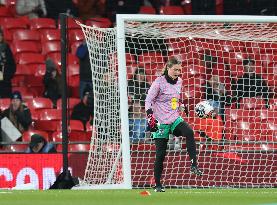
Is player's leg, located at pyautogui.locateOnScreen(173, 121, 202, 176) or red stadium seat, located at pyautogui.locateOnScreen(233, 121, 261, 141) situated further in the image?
red stadium seat, located at pyautogui.locateOnScreen(233, 121, 261, 141)

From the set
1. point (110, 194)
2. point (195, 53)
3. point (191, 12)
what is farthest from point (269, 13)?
point (110, 194)

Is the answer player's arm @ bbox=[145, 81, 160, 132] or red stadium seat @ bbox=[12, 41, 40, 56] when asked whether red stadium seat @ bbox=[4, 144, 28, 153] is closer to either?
red stadium seat @ bbox=[12, 41, 40, 56]

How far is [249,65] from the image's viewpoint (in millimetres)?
→ 16266

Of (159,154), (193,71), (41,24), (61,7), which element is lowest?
(159,154)

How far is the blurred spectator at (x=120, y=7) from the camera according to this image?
21.1m

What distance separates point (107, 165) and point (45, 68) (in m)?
4.62

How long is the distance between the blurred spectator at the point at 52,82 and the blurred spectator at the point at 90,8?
229cm

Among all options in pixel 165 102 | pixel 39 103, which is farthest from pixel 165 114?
pixel 39 103

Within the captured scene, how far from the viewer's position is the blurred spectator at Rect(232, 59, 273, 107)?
630 inches

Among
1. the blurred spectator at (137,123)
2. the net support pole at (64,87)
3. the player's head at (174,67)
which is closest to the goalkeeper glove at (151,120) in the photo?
the player's head at (174,67)

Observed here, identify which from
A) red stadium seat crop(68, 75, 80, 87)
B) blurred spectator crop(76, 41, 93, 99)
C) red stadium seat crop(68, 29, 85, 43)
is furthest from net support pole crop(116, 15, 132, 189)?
red stadium seat crop(68, 29, 85, 43)

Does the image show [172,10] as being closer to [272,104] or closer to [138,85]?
[138,85]

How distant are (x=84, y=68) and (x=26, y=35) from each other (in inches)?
75.1

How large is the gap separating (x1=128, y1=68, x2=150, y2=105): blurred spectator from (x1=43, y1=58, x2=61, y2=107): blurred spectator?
8.43ft
